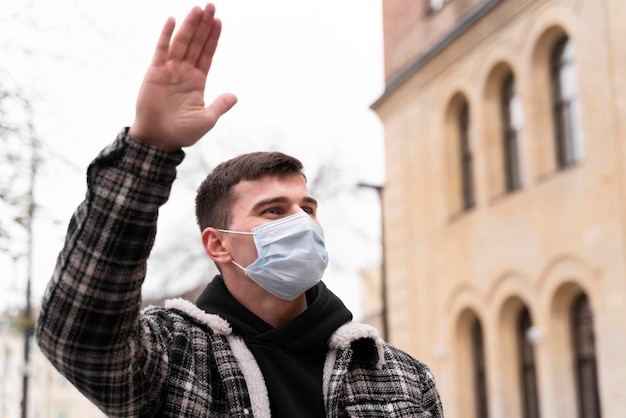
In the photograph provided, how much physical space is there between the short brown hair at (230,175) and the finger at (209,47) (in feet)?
2.46

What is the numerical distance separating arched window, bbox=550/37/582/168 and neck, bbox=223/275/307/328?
16.9 metres

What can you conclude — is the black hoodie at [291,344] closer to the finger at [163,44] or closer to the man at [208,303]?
the man at [208,303]

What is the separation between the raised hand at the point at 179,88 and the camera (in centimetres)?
257

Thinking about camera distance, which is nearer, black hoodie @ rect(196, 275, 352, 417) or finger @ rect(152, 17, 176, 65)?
finger @ rect(152, 17, 176, 65)

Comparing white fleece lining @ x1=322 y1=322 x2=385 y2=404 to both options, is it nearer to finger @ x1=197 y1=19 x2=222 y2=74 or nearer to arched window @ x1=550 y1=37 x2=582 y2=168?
finger @ x1=197 y1=19 x2=222 y2=74

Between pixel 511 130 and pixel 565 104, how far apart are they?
2433 mm

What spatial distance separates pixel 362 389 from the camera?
3.18 meters

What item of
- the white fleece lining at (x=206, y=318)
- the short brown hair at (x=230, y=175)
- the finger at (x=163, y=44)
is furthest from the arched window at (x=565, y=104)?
the finger at (x=163, y=44)

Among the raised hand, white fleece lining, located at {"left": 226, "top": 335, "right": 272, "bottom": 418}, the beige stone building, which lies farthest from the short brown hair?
the beige stone building

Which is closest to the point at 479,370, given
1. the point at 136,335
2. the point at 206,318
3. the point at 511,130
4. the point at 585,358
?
the point at 585,358

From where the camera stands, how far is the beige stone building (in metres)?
17.9

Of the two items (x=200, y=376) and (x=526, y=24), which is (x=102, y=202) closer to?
(x=200, y=376)

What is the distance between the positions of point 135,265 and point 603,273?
1627 cm

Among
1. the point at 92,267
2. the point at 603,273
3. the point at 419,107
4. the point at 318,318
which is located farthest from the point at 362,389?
the point at 419,107
